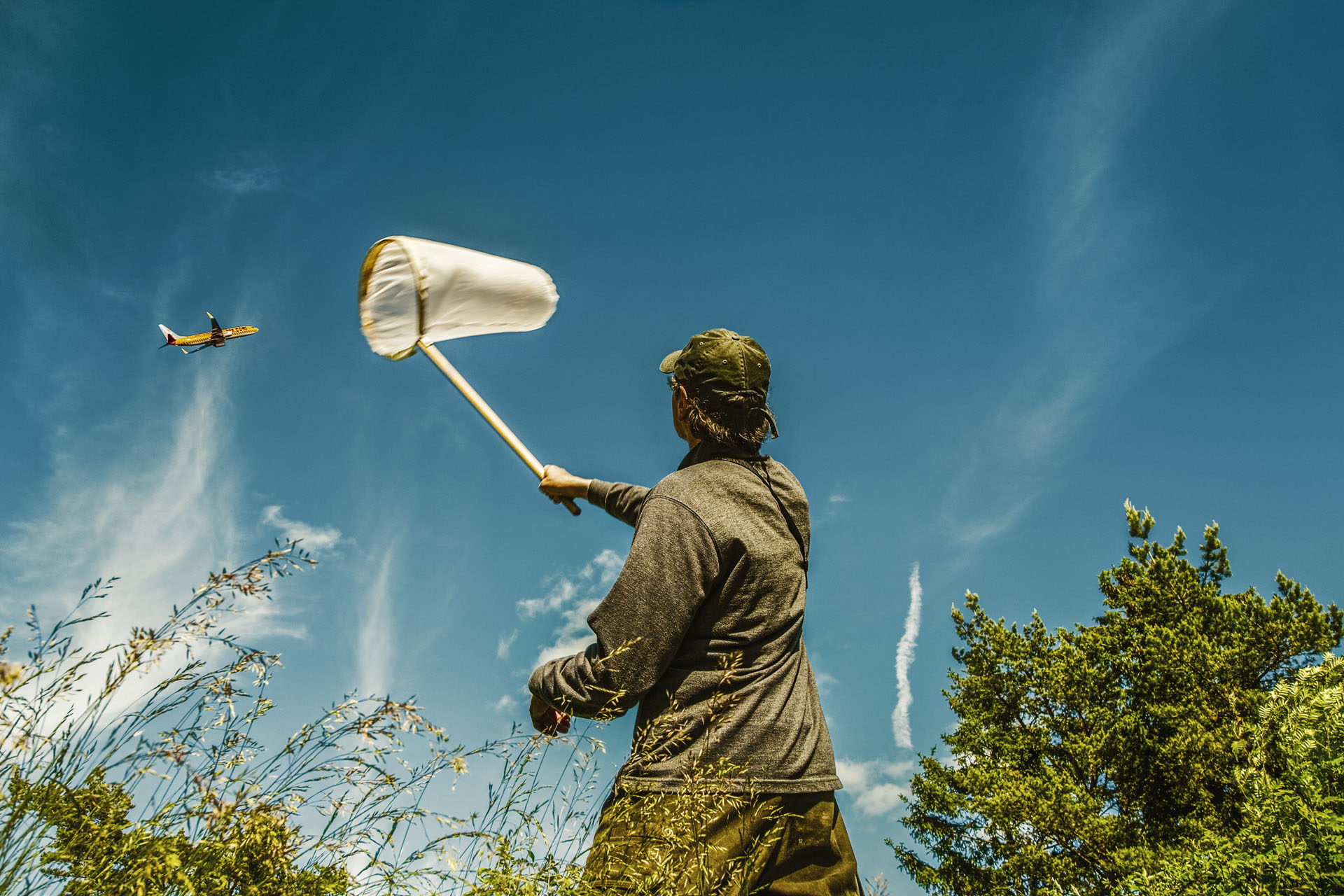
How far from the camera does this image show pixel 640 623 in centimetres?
178

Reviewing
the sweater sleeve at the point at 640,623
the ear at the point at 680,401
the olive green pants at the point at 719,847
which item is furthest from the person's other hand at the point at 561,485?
the olive green pants at the point at 719,847

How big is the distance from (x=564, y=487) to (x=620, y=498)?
0.25 meters

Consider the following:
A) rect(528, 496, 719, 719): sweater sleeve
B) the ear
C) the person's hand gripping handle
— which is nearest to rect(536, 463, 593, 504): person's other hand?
the person's hand gripping handle

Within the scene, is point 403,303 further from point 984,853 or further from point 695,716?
point 984,853

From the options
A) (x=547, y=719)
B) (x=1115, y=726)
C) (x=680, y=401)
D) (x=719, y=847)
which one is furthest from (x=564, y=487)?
(x=1115, y=726)

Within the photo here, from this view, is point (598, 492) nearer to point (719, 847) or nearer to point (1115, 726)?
point (719, 847)

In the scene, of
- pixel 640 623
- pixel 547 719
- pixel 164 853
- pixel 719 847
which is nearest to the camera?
pixel 164 853

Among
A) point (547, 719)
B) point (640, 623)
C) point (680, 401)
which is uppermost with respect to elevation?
point (680, 401)

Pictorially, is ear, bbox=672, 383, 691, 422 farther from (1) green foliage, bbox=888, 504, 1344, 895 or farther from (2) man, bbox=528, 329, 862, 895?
(1) green foliage, bbox=888, 504, 1344, 895

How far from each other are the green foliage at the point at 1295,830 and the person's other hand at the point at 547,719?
7613 millimetres

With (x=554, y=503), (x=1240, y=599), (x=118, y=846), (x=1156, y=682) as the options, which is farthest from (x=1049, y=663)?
(x=118, y=846)

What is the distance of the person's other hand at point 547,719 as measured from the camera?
1938mm

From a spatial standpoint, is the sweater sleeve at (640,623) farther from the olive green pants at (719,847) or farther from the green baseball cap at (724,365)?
the green baseball cap at (724,365)

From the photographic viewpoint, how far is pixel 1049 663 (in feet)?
50.6
